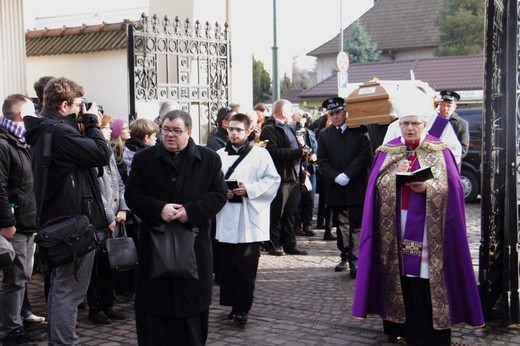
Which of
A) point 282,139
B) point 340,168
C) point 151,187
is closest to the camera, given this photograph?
point 151,187

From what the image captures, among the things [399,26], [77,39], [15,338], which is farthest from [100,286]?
[399,26]

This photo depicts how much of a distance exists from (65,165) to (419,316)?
9.27 ft

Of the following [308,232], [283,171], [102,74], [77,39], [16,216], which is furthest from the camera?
[77,39]

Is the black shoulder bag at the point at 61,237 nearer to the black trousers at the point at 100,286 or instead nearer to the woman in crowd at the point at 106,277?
the woman in crowd at the point at 106,277

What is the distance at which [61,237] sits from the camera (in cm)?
476

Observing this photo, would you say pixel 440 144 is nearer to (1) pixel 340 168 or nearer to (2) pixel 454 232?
(2) pixel 454 232

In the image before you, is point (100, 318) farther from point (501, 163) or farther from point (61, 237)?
point (501, 163)

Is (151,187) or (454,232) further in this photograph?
(454,232)

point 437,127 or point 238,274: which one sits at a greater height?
point 437,127

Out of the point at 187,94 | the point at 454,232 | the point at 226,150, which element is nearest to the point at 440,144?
the point at 454,232

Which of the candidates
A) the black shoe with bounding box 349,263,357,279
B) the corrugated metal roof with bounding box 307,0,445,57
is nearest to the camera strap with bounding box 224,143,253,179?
the black shoe with bounding box 349,263,357,279

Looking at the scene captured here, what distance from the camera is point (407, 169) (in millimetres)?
5469

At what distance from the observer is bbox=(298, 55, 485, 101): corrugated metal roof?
105ft

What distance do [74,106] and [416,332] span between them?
9.99ft
